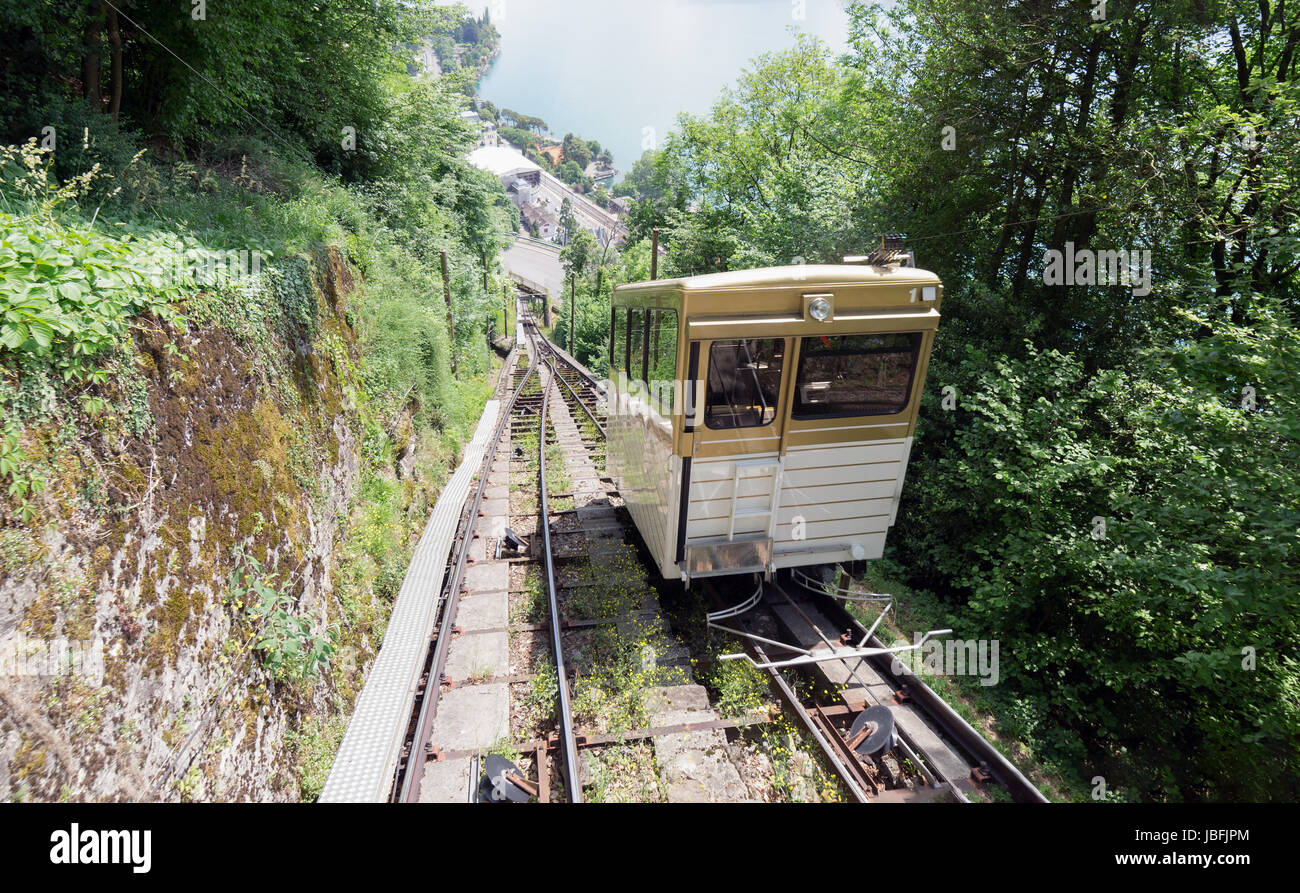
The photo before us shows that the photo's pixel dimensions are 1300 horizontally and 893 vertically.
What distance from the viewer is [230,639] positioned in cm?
425

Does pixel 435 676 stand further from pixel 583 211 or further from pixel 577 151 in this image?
pixel 577 151

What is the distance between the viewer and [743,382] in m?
5.59

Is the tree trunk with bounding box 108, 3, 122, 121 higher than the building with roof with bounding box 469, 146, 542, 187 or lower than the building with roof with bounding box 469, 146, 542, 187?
lower

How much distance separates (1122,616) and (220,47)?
12703 mm

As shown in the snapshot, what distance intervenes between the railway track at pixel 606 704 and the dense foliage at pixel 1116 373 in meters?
1.73

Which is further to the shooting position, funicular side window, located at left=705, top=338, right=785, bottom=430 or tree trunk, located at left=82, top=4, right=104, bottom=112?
tree trunk, located at left=82, top=4, right=104, bottom=112

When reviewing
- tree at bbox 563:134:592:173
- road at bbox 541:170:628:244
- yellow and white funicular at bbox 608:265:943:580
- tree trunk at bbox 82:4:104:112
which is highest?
tree at bbox 563:134:592:173

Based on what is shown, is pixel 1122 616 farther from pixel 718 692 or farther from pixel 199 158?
pixel 199 158

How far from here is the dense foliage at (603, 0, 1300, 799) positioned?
5.09m

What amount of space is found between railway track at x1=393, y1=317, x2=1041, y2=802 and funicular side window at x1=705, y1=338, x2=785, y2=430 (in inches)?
88.3

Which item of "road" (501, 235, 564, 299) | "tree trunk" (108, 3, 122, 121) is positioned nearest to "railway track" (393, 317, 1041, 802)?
"tree trunk" (108, 3, 122, 121)

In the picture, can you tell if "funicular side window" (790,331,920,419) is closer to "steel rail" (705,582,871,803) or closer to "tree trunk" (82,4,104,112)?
"steel rail" (705,582,871,803)
